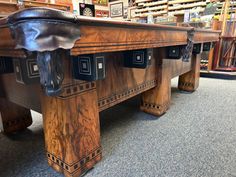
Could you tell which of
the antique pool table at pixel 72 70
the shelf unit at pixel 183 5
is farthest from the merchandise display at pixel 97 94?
the shelf unit at pixel 183 5

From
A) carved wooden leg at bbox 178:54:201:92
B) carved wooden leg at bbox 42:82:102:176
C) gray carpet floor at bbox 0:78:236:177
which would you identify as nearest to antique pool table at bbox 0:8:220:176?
carved wooden leg at bbox 42:82:102:176

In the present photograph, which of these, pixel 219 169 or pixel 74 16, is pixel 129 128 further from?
pixel 74 16

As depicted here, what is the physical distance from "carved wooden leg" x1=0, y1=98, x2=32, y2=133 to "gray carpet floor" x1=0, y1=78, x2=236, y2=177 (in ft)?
0.21

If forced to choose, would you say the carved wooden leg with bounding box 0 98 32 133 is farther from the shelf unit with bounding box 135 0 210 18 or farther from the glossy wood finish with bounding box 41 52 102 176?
the shelf unit with bounding box 135 0 210 18

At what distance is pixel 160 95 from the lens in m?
1.66

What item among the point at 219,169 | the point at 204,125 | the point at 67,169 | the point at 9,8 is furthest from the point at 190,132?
the point at 9,8

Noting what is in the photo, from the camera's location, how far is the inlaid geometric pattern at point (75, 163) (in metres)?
0.91

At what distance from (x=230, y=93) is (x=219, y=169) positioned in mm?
1741

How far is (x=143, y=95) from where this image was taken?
5.84 feet

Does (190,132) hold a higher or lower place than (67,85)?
lower

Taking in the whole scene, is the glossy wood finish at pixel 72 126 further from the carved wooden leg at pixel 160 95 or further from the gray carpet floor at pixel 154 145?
the carved wooden leg at pixel 160 95

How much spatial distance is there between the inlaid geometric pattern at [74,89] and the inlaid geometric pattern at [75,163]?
1.21 ft

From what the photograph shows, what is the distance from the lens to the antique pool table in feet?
1.81

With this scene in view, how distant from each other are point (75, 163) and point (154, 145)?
568 mm
